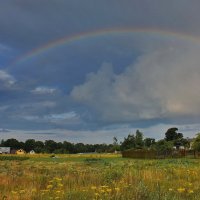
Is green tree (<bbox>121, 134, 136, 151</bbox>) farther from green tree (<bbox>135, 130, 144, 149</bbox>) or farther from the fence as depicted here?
the fence

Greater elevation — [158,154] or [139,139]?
[139,139]

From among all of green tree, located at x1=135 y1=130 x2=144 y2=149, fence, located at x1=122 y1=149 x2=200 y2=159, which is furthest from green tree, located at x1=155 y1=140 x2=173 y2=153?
green tree, located at x1=135 y1=130 x2=144 y2=149

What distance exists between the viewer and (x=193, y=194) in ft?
35.8

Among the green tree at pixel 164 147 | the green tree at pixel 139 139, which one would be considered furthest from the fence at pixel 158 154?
the green tree at pixel 139 139

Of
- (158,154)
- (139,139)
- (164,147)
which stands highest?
(139,139)

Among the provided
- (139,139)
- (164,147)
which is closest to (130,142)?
(139,139)

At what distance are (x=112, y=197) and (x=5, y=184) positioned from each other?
594 cm

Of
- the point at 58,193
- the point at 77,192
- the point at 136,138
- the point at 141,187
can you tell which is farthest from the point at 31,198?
the point at 136,138

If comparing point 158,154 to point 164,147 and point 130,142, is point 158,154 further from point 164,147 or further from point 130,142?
point 130,142

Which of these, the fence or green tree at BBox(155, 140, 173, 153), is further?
green tree at BBox(155, 140, 173, 153)

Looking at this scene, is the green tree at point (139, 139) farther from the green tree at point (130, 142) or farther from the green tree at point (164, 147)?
the green tree at point (164, 147)

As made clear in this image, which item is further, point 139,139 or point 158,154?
point 139,139

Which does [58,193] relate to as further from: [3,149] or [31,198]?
[3,149]

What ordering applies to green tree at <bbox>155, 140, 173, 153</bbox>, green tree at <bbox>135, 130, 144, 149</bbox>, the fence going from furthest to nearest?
green tree at <bbox>135, 130, 144, 149</bbox>
green tree at <bbox>155, 140, 173, 153</bbox>
the fence
